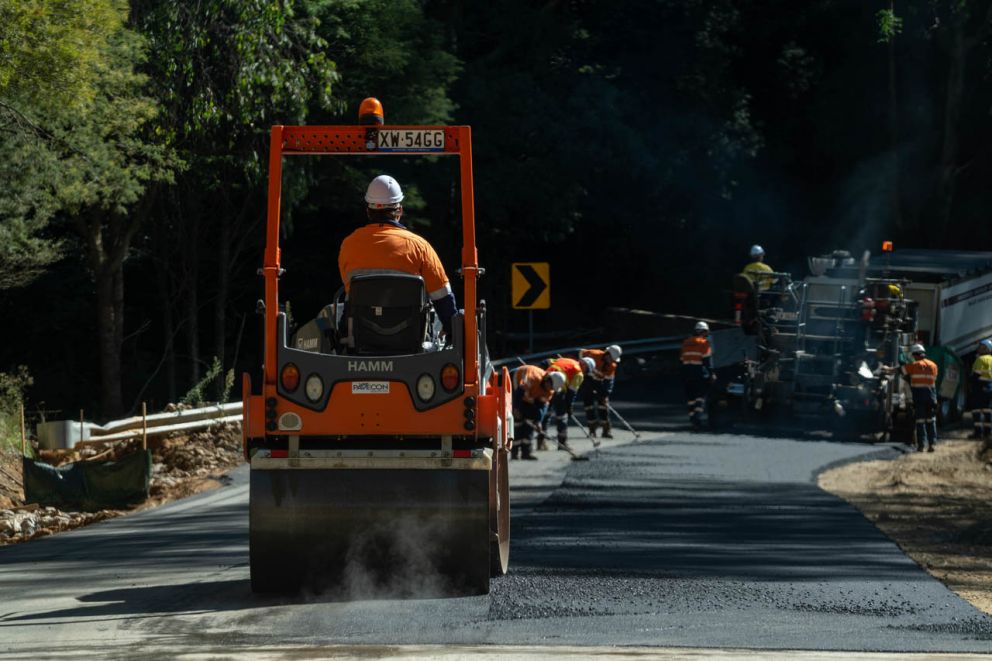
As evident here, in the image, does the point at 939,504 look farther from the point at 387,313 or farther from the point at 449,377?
the point at 387,313

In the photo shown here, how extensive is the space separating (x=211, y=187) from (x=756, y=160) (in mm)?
18601

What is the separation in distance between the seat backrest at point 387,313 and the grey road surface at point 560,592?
1.54 m

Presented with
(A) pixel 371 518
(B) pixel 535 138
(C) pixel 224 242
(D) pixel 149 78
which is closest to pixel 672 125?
(B) pixel 535 138

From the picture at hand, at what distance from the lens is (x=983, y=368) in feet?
86.3

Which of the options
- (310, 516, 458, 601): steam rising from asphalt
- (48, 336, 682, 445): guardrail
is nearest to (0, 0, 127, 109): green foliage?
(48, 336, 682, 445): guardrail

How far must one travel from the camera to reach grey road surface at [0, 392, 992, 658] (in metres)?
9.21

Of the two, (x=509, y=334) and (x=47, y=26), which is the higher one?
(x=47, y=26)

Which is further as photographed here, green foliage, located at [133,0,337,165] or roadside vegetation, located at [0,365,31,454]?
green foliage, located at [133,0,337,165]

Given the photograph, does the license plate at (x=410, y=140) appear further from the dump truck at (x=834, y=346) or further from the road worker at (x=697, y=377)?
the dump truck at (x=834, y=346)

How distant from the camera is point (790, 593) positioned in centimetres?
1096

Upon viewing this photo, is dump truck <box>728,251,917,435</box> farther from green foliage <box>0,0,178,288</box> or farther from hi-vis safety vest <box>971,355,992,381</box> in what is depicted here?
green foliage <box>0,0,178,288</box>

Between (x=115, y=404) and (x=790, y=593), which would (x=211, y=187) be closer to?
(x=115, y=404)

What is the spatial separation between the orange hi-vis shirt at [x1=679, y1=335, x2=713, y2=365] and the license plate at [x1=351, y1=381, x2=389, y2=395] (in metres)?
16.5

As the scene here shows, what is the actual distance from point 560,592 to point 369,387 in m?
2.06
